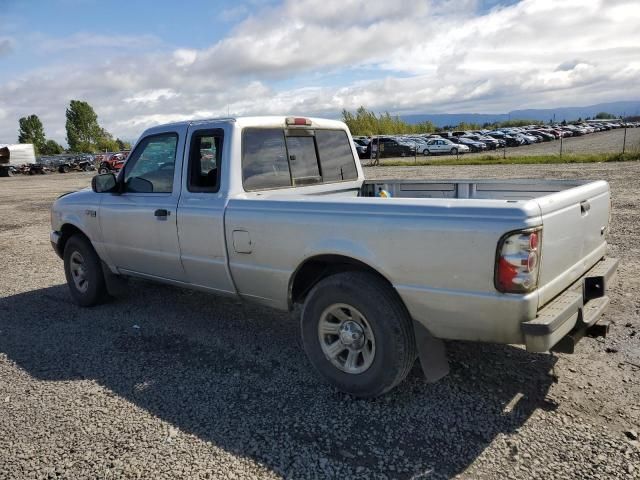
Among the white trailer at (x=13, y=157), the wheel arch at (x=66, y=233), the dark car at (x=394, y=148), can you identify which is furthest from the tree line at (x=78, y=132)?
the wheel arch at (x=66, y=233)

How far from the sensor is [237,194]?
412 centimetres

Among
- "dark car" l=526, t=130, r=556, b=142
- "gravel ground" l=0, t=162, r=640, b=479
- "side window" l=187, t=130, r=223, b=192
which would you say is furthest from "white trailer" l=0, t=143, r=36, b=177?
"dark car" l=526, t=130, r=556, b=142

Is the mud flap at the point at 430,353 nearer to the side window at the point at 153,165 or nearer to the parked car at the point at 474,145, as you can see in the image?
the side window at the point at 153,165

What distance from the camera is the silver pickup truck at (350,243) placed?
2.85 metres

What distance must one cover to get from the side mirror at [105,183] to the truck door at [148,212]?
10 cm

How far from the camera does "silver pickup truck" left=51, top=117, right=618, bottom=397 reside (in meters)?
2.85

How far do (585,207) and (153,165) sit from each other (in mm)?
3693

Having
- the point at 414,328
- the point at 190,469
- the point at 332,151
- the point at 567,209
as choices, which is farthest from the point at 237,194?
the point at 567,209

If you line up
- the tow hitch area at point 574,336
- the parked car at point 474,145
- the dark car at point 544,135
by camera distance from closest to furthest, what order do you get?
the tow hitch area at point 574,336
the parked car at point 474,145
the dark car at point 544,135

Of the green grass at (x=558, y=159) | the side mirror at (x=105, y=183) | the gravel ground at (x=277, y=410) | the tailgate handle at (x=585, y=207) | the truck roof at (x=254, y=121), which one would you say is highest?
the truck roof at (x=254, y=121)

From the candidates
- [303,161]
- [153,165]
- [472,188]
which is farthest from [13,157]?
[472,188]

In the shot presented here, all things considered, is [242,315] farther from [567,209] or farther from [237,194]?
[567,209]

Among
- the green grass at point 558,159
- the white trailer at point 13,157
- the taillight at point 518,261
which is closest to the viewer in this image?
the taillight at point 518,261

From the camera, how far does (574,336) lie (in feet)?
10.2
